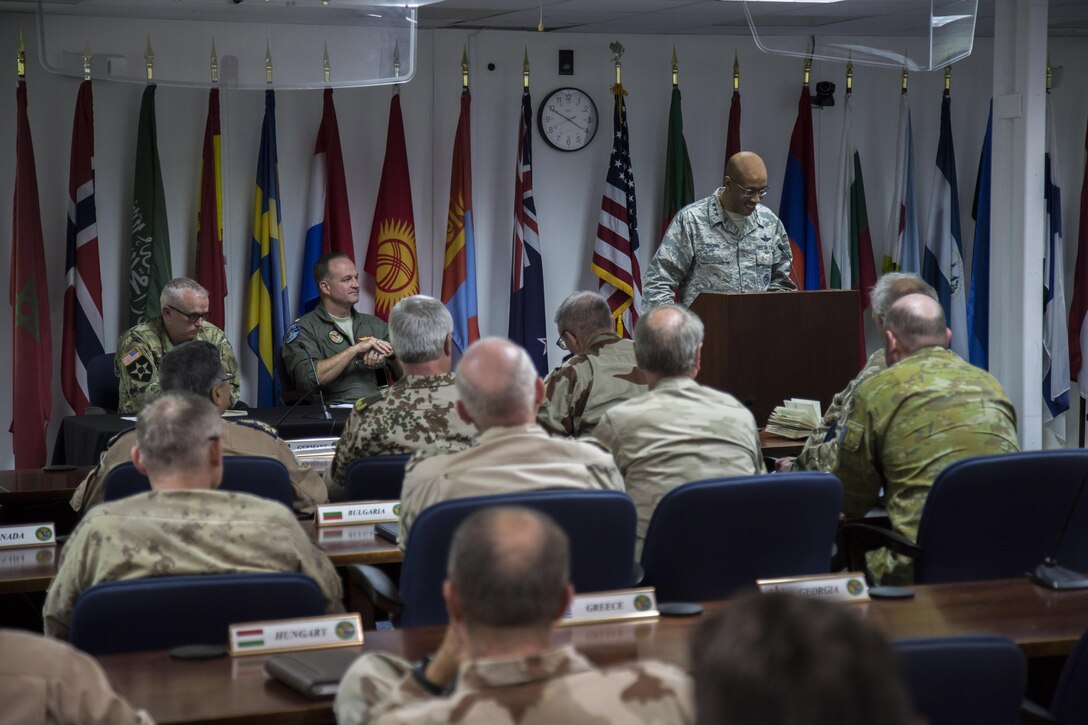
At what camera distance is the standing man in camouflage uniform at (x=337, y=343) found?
6.30m

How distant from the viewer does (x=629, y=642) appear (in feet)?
7.83

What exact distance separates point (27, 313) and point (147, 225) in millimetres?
764

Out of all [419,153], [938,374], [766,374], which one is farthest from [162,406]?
[419,153]

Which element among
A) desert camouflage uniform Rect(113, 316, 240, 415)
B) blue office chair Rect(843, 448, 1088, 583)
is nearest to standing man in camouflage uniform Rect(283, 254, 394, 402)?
desert camouflage uniform Rect(113, 316, 240, 415)

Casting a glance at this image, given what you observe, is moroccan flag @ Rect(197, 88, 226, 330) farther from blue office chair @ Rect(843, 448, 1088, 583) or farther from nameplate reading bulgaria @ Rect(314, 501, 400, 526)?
blue office chair @ Rect(843, 448, 1088, 583)

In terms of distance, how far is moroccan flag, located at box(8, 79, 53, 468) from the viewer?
21.5 ft

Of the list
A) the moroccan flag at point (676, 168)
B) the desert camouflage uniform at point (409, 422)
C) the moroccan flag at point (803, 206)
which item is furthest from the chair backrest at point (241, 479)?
the moroccan flag at point (803, 206)

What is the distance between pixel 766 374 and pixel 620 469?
1.88m

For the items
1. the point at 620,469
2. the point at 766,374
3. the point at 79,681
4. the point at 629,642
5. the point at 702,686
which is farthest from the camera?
the point at 766,374

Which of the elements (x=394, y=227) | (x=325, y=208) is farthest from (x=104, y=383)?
(x=394, y=227)

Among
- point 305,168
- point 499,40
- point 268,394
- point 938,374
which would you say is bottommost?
point 268,394

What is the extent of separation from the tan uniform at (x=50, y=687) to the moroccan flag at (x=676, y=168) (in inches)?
248

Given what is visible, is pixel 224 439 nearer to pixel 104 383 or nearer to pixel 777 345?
pixel 777 345

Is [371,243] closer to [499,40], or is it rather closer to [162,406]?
[499,40]
